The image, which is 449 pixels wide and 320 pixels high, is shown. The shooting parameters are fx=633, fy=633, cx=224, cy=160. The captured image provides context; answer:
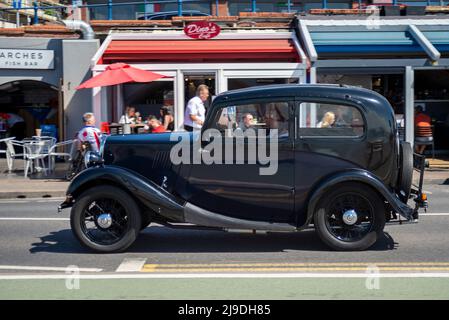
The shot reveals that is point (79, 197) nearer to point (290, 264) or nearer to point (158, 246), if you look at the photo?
point (158, 246)


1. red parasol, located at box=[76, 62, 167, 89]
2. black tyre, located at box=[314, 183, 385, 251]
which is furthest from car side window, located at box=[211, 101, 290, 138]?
red parasol, located at box=[76, 62, 167, 89]

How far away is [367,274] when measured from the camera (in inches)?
240

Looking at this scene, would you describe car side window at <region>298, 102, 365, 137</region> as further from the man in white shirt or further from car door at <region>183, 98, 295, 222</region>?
the man in white shirt

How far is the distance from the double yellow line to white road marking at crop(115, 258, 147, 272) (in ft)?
0.24

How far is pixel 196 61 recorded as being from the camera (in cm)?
1578

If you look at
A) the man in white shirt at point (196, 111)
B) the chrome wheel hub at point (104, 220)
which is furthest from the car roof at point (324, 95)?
the man in white shirt at point (196, 111)

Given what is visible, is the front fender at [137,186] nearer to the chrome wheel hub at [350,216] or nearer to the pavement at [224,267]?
the pavement at [224,267]

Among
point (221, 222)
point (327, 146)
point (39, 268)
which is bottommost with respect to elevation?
point (39, 268)

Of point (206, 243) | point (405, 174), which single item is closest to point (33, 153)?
point (206, 243)

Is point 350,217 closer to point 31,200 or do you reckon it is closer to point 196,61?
point 31,200

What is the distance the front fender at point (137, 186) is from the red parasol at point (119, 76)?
280 inches

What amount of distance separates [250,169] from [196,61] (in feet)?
30.3

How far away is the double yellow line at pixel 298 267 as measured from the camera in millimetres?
6309

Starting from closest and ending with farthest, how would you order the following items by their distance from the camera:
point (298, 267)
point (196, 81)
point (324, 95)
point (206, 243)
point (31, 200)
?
point (298, 267) → point (324, 95) → point (206, 243) → point (31, 200) → point (196, 81)
